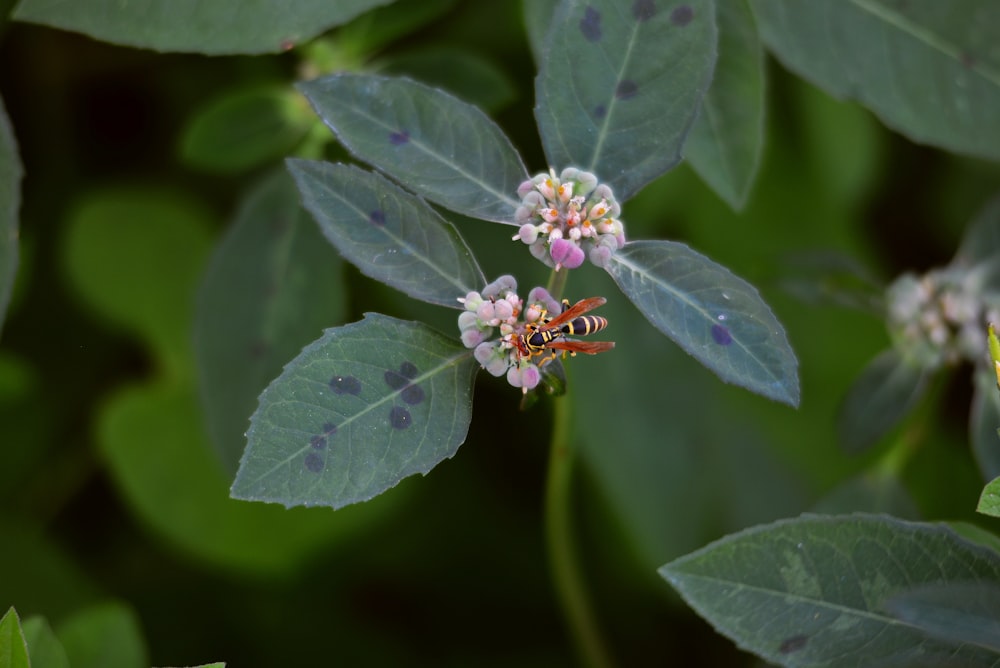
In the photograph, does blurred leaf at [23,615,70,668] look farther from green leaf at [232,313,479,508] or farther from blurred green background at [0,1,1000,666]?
blurred green background at [0,1,1000,666]

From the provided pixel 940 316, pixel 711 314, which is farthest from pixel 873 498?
pixel 711 314

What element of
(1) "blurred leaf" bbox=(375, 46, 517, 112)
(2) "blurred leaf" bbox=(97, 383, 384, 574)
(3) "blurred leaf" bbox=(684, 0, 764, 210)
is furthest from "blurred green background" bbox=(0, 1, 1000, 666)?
(3) "blurred leaf" bbox=(684, 0, 764, 210)

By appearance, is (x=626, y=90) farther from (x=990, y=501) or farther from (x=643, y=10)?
(x=990, y=501)

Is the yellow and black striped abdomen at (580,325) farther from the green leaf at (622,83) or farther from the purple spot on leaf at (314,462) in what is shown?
the purple spot on leaf at (314,462)

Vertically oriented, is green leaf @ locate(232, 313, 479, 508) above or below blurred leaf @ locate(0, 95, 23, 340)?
below

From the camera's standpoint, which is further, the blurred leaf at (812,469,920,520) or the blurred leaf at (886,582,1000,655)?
the blurred leaf at (812,469,920,520)

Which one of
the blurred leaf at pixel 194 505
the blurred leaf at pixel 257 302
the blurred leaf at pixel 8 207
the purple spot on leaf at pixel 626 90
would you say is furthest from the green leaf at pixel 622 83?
the blurred leaf at pixel 194 505

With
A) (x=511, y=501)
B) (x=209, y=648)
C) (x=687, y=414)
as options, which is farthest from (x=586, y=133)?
(x=209, y=648)

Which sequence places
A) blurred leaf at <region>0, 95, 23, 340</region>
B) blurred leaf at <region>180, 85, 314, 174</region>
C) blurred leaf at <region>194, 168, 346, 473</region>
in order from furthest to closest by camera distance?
blurred leaf at <region>180, 85, 314, 174</region> → blurred leaf at <region>194, 168, 346, 473</region> → blurred leaf at <region>0, 95, 23, 340</region>
